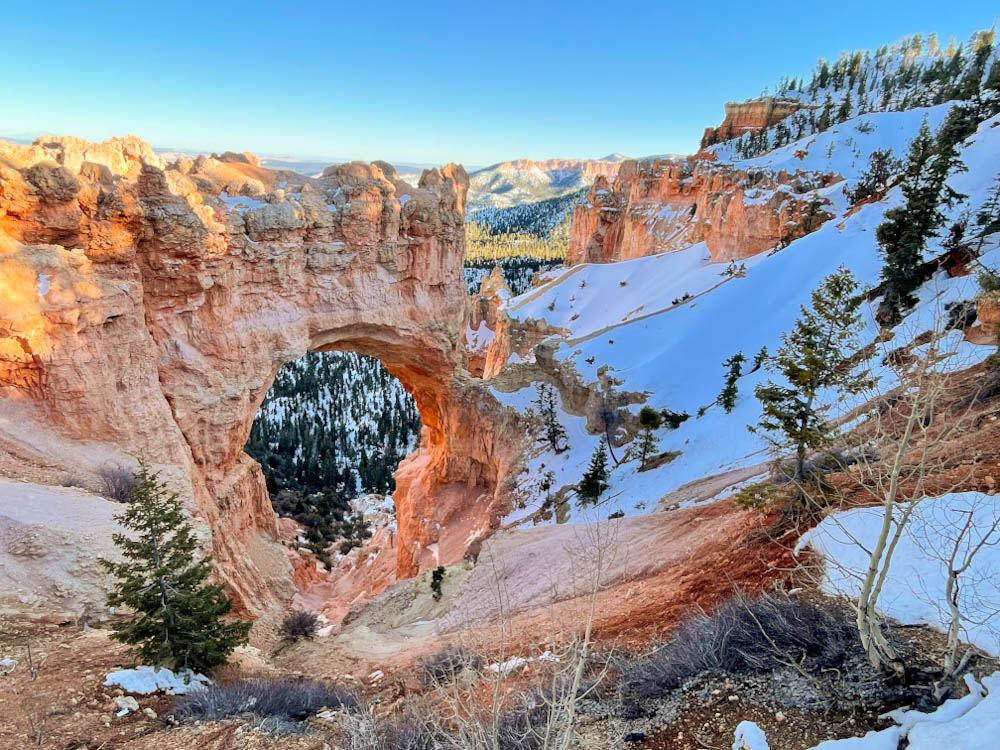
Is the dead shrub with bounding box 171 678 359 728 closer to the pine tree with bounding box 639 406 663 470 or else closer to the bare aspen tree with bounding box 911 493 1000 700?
the bare aspen tree with bounding box 911 493 1000 700

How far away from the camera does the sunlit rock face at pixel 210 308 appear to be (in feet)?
44.0

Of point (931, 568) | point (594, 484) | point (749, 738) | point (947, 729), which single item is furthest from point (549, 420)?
point (947, 729)

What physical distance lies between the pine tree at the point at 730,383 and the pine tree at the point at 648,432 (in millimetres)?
2540

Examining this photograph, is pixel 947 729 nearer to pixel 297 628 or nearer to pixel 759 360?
pixel 297 628

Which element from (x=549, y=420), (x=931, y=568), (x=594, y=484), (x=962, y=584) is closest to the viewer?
(x=962, y=584)

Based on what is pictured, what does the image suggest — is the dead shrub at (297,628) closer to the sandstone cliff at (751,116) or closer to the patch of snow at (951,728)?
the patch of snow at (951,728)

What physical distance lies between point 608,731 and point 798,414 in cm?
742

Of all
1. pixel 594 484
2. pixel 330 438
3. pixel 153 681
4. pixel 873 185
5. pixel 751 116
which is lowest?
pixel 330 438

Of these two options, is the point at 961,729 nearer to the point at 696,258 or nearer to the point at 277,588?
the point at 277,588

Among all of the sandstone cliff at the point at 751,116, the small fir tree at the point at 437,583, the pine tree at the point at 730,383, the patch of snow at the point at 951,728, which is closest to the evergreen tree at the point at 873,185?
the pine tree at the point at 730,383

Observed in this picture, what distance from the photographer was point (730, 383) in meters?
21.2

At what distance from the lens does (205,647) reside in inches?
300

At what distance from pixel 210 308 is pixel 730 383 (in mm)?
19173

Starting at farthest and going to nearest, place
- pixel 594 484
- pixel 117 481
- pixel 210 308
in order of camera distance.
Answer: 1. pixel 594 484
2. pixel 210 308
3. pixel 117 481
